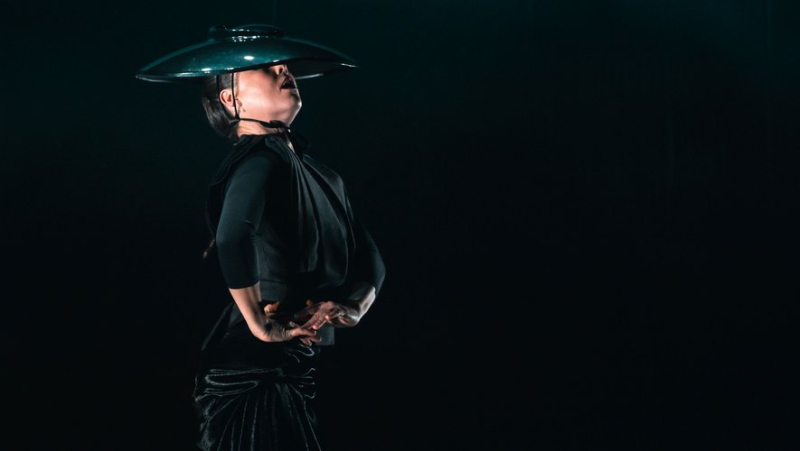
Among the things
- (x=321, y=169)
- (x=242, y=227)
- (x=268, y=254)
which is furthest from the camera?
(x=321, y=169)

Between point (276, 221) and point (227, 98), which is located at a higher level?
point (227, 98)

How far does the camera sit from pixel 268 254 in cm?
241

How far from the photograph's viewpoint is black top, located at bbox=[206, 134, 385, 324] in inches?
90.9

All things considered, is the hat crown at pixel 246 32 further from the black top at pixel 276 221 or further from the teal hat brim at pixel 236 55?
the black top at pixel 276 221

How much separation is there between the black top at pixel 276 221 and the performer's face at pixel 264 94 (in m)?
0.05

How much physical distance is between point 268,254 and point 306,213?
101 millimetres

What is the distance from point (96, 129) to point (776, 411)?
1805 mm

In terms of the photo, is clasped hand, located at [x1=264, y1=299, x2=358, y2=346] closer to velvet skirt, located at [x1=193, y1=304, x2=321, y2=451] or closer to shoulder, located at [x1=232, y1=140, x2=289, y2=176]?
velvet skirt, located at [x1=193, y1=304, x2=321, y2=451]

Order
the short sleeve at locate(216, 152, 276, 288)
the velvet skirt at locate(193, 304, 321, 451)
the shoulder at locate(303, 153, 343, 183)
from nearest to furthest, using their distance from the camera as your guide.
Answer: the short sleeve at locate(216, 152, 276, 288), the velvet skirt at locate(193, 304, 321, 451), the shoulder at locate(303, 153, 343, 183)

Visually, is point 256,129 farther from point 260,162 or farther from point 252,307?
point 252,307

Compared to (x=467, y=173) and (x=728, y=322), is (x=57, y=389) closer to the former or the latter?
(x=467, y=173)

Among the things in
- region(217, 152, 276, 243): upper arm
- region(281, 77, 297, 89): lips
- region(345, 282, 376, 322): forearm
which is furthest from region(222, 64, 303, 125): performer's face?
region(345, 282, 376, 322): forearm

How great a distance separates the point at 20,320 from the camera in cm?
312

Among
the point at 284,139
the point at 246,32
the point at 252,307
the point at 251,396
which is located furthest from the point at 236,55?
the point at 251,396
